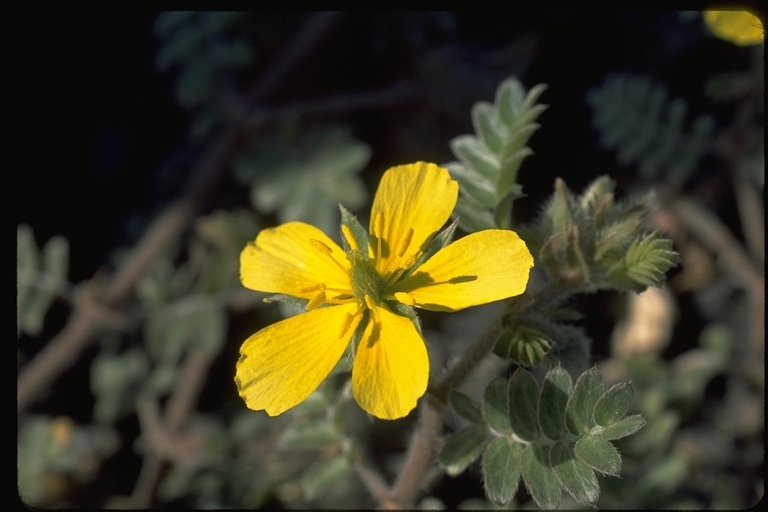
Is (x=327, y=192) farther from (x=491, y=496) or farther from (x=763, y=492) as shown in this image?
(x=763, y=492)

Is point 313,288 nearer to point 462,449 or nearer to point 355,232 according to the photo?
point 355,232

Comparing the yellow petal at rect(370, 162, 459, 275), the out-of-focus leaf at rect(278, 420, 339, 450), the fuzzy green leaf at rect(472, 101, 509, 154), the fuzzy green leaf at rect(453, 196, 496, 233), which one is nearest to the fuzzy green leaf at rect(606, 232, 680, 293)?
the fuzzy green leaf at rect(453, 196, 496, 233)

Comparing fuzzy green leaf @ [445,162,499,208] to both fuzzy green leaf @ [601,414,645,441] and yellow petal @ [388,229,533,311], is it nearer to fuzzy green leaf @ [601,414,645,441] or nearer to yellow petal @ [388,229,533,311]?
yellow petal @ [388,229,533,311]

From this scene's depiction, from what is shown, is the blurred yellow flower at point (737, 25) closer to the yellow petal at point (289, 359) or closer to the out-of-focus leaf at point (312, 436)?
the yellow petal at point (289, 359)

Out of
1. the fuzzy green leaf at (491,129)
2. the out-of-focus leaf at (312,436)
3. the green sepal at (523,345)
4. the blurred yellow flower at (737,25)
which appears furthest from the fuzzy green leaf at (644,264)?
the blurred yellow flower at (737,25)

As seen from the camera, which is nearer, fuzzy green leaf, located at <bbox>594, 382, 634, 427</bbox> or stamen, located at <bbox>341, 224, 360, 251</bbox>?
fuzzy green leaf, located at <bbox>594, 382, 634, 427</bbox>

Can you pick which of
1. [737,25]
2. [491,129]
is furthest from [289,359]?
[737,25]

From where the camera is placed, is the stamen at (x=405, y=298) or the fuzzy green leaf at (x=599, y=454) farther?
the stamen at (x=405, y=298)
